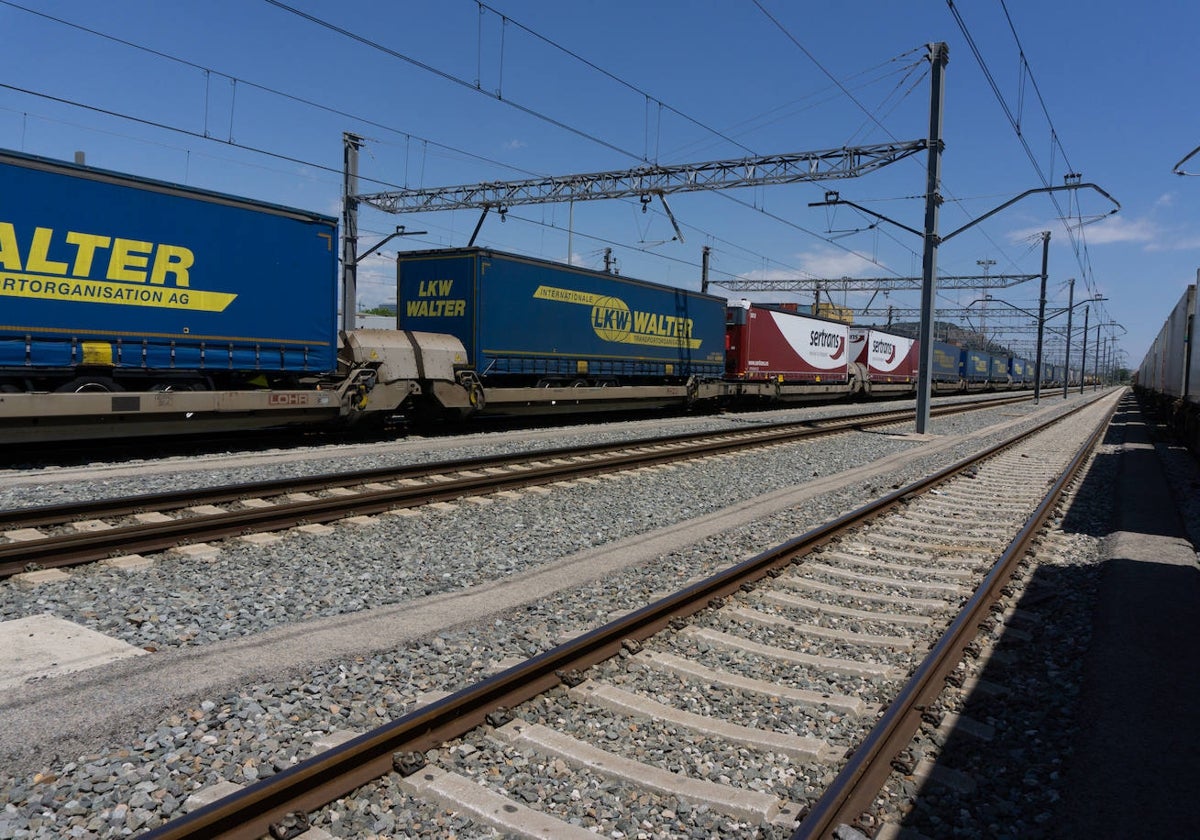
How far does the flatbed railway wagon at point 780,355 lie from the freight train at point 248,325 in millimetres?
5515

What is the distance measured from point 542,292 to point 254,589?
13.3 meters

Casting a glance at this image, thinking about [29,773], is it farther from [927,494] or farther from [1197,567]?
[927,494]

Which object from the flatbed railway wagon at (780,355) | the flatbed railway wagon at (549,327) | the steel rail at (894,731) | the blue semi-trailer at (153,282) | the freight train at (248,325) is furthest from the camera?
the flatbed railway wagon at (780,355)

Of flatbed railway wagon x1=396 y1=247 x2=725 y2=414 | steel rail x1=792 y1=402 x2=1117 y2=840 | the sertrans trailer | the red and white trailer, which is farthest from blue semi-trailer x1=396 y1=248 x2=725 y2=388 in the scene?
the red and white trailer

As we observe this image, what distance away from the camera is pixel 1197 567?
23.3 feet

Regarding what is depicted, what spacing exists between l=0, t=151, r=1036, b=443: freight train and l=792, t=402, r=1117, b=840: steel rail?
1067 centimetres

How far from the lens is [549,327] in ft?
60.1

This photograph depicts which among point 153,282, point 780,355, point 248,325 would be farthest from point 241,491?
point 780,355

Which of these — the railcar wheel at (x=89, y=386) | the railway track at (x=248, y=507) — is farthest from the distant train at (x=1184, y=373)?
the railcar wheel at (x=89, y=386)

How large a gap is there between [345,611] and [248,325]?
888 cm

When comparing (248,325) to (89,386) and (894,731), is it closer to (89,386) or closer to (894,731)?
(89,386)

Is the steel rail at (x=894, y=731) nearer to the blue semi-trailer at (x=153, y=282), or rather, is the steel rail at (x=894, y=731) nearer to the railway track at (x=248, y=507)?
the railway track at (x=248, y=507)

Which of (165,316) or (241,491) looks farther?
(165,316)

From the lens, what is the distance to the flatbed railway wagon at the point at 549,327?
16609 millimetres
